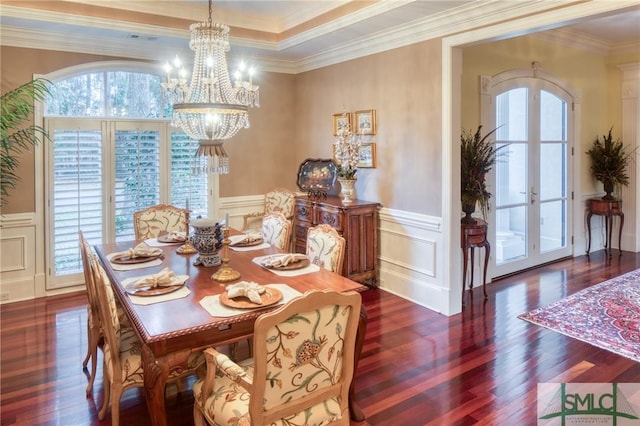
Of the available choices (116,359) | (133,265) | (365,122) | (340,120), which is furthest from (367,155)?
(116,359)

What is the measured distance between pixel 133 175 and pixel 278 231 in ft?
7.47

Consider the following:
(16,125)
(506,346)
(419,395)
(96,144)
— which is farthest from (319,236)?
(16,125)

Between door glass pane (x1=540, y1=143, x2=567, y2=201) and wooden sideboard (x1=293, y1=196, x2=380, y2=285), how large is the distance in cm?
255

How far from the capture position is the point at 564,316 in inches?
161

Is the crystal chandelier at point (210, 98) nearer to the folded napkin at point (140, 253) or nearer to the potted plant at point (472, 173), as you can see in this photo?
the folded napkin at point (140, 253)

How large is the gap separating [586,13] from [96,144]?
15.6 ft

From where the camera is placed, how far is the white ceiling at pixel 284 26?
3807 millimetres

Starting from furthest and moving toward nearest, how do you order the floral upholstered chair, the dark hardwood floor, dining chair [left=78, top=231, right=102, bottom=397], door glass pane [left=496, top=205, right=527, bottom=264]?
door glass pane [left=496, top=205, right=527, bottom=264], the floral upholstered chair, dining chair [left=78, top=231, right=102, bottom=397], the dark hardwood floor

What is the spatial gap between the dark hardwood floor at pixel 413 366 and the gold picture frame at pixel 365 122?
186 centimetres

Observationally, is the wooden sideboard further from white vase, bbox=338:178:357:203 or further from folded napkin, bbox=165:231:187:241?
folded napkin, bbox=165:231:187:241

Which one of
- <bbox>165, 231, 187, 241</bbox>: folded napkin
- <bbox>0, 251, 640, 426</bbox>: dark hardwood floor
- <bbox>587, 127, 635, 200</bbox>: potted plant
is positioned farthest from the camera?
<bbox>587, 127, 635, 200</bbox>: potted plant

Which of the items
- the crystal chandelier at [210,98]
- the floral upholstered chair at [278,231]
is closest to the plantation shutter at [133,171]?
the floral upholstered chair at [278,231]

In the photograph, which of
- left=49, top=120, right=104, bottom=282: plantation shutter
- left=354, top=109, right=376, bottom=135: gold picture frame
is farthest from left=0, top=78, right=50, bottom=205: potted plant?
left=354, top=109, right=376, bottom=135: gold picture frame

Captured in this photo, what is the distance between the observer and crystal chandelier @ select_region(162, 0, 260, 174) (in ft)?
9.67
